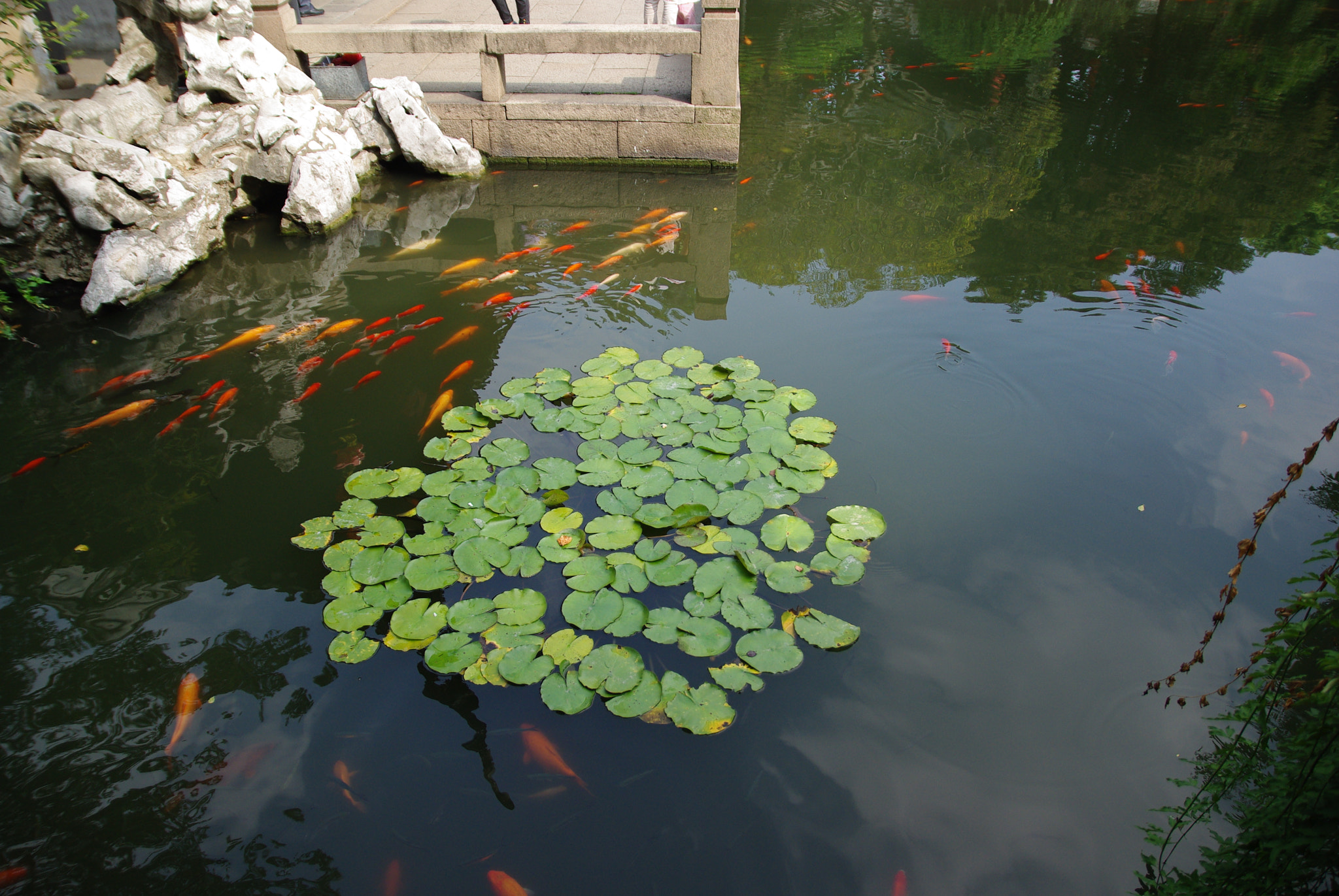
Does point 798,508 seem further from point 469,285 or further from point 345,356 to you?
point 469,285

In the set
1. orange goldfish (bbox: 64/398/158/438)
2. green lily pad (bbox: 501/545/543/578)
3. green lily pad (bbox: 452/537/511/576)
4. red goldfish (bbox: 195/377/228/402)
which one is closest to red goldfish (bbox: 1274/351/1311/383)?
green lily pad (bbox: 501/545/543/578)

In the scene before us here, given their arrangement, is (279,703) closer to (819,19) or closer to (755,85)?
(755,85)

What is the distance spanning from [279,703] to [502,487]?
1205 mm

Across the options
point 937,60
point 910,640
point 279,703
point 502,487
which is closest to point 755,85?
point 937,60

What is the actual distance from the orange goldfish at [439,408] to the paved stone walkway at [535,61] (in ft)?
12.7

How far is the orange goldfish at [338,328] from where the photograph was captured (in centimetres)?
454

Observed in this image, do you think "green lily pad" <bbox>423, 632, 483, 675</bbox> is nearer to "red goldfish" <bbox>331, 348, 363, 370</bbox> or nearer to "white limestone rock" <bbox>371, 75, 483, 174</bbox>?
"red goldfish" <bbox>331, 348, 363, 370</bbox>

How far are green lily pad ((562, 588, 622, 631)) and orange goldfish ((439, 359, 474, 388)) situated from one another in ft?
5.72

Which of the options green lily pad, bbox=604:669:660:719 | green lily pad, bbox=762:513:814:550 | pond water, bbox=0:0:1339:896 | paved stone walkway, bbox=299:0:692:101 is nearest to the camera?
pond water, bbox=0:0:1339:896

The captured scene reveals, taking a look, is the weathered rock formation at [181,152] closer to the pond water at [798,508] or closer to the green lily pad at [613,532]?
the pond water at [798,508]

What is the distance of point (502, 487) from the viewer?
338 centimetres

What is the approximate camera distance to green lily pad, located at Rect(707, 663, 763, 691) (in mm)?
2629

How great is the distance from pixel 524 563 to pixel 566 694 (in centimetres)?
65

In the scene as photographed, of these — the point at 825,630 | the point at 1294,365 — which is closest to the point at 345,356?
the point at 825,630
